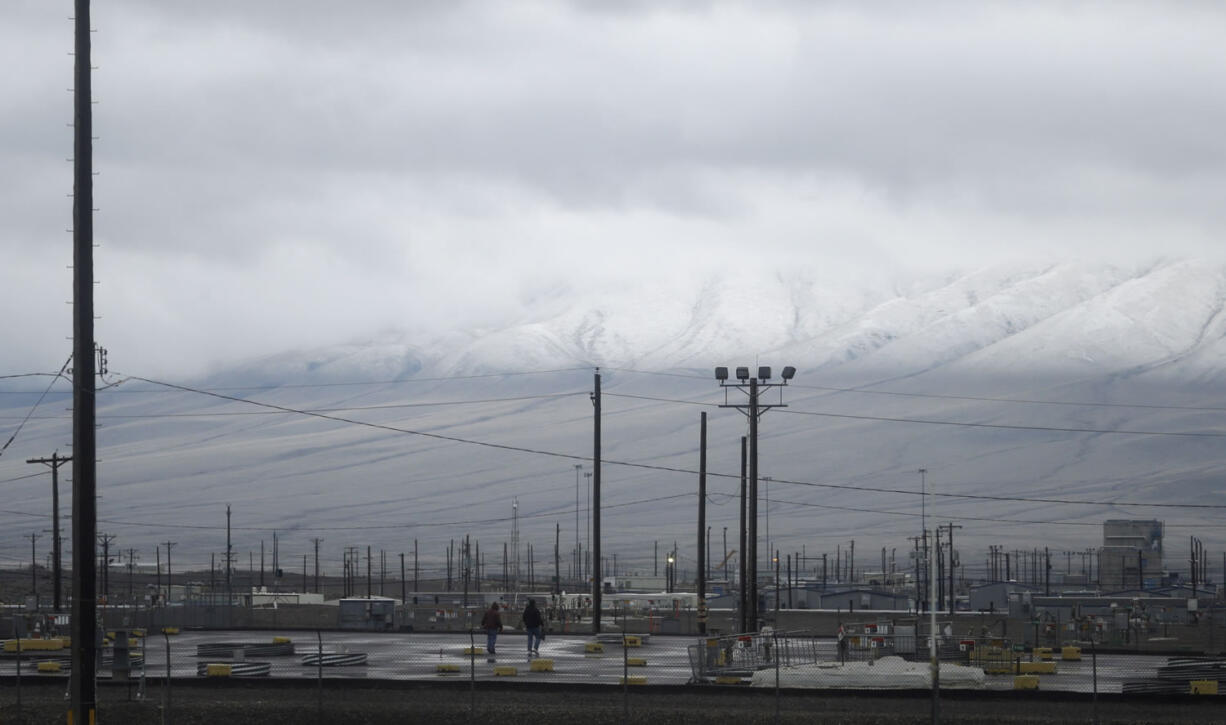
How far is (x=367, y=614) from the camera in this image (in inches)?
2741

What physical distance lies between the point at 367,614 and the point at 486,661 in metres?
25.2

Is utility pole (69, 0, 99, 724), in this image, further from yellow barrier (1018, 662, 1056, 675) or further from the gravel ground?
yellow barrier (1018, 662, 1056, 675)

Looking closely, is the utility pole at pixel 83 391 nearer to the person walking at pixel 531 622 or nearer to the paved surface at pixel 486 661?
the paved surface at pixel 486 661

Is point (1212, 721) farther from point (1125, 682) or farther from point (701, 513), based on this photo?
point (701, 513)

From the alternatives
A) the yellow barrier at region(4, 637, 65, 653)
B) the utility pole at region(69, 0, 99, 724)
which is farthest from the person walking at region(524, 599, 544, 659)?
the utility pole at region(69, 0, 99, 724)

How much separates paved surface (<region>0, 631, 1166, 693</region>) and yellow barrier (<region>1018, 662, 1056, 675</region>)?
1.12ft

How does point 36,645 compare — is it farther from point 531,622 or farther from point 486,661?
point 531,622

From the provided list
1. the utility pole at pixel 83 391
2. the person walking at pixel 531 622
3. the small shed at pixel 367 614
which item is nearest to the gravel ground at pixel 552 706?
the utility pole at pixel 83 391

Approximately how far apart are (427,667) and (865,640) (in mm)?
12971

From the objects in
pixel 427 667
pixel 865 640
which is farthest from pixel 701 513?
pixel 427 667

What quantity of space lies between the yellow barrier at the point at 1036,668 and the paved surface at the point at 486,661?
1.12ft

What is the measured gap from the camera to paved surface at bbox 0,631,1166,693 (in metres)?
39.7

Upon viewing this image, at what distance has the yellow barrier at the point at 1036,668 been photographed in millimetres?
42000

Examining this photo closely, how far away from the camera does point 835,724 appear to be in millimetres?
30672
